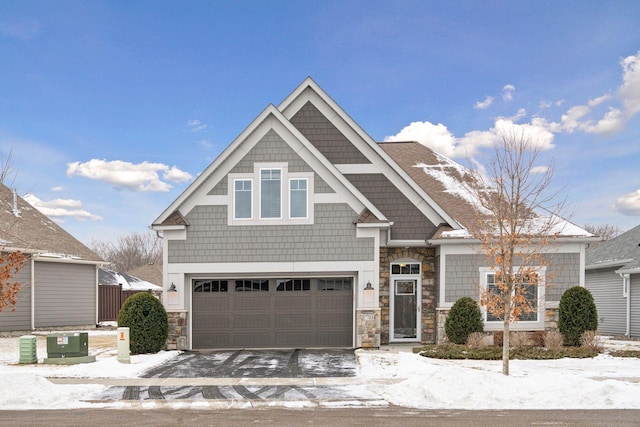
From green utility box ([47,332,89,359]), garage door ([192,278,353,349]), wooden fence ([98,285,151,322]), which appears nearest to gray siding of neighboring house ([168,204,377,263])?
garage door ([192,278,353,349])

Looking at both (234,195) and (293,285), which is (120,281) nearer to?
(234,195)

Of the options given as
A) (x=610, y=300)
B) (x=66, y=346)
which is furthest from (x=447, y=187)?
(x=66, y=346)

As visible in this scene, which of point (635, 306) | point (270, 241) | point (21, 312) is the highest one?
point (270, 241)

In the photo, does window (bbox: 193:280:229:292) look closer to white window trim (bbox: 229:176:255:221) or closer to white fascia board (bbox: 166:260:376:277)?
white fascia board (bbox: 166:260:376:277)

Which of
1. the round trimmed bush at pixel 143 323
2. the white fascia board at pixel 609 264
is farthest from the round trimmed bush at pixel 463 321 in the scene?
the white fascia board at pixel 609 264

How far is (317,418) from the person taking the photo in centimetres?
817

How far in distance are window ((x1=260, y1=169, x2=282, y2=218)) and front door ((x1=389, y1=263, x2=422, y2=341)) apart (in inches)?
176

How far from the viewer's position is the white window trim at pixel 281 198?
1555 cm

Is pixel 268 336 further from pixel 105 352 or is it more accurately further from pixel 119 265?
pixel 119 265

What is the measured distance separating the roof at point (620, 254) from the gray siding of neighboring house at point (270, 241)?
12.4 metres

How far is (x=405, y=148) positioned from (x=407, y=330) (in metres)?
7.88

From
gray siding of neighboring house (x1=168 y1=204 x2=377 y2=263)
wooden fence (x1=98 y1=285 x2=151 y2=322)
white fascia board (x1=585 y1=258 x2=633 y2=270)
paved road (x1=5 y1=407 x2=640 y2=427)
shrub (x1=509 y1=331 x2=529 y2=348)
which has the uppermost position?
gray siding of neighboring house (x1=168 y1=204 x2=377 y2=263)

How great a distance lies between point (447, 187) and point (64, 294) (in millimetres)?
17482

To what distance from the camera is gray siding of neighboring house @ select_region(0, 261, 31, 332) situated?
1994cm
